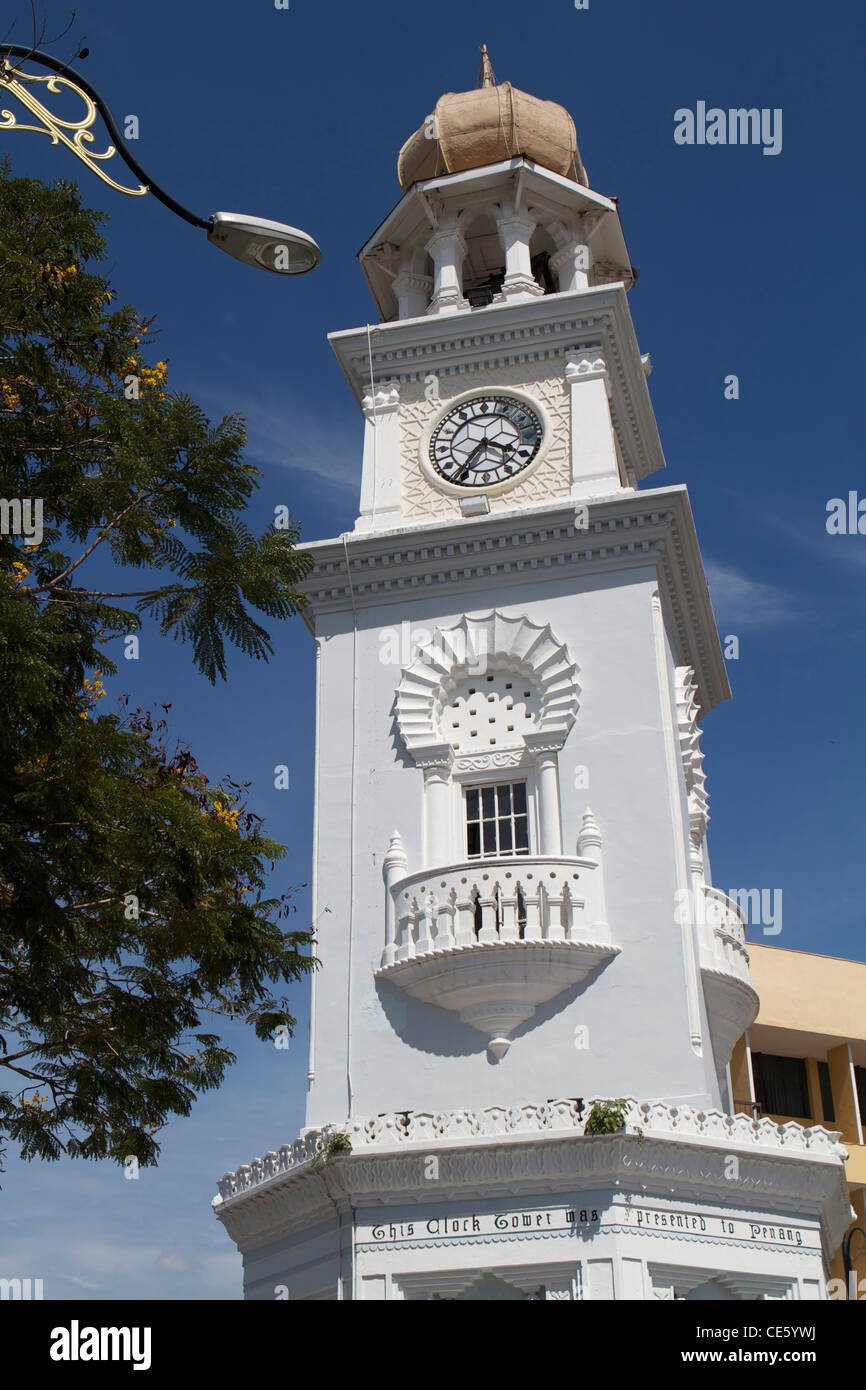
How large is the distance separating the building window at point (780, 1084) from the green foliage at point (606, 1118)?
19351mm

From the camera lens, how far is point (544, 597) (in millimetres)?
28500

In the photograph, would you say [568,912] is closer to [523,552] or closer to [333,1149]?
[333,1149]

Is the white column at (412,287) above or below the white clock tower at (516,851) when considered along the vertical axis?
above

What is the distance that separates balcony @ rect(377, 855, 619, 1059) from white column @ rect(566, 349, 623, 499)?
7.52 metres

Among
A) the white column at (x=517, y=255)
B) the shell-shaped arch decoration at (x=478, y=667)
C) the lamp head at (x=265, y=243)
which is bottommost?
the lamp head at (x=265, y=243)

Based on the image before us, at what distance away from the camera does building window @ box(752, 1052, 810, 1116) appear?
134 ft

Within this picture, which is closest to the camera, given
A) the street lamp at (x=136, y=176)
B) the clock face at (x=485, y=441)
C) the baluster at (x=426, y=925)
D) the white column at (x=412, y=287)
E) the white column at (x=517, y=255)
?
the street lamp at (x=136, y=176)

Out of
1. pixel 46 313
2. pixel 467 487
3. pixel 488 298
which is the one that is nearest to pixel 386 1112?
pixel 467 487

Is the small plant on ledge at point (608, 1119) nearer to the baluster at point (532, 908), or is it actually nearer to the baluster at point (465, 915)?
the baluster at point (532, 908)

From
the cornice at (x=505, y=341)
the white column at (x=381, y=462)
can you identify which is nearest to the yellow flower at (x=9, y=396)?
the white column at (x=381, y=462)

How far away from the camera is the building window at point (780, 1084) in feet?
134

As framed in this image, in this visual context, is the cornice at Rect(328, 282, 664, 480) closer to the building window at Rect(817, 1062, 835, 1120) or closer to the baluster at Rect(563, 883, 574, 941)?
the baluster at Rect(563, 883, 574, 941)

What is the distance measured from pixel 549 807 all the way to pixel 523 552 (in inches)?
195

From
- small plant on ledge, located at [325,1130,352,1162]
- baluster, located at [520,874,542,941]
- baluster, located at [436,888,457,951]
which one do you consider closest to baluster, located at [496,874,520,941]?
baluster, located at [520,874,542,941]
